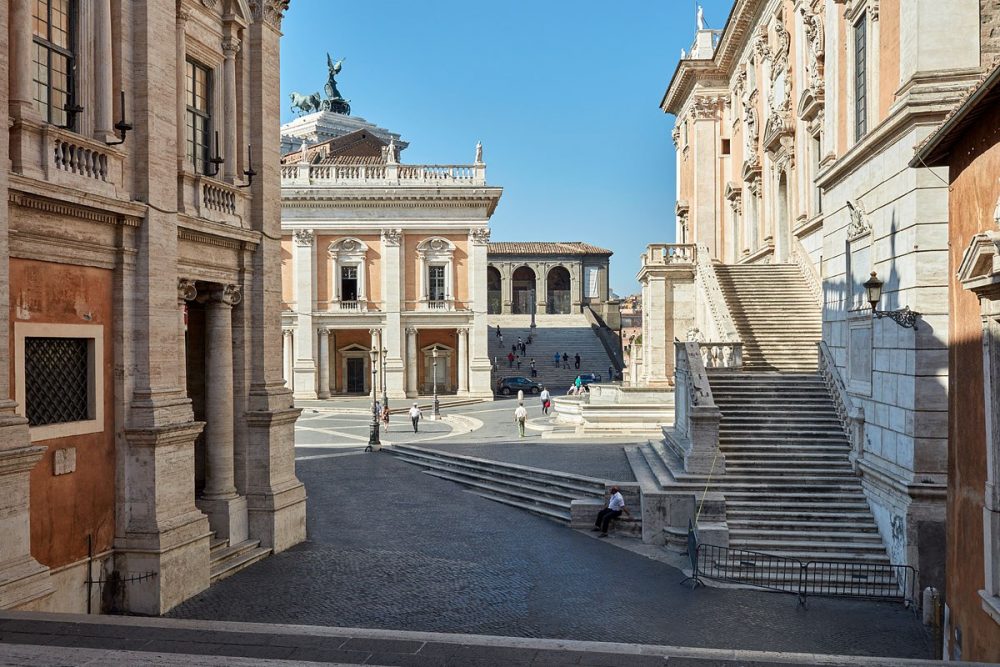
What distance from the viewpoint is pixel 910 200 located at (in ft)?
39.4

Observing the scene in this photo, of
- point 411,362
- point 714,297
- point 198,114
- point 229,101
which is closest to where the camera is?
point 198,114

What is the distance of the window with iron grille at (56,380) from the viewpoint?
10.1 metres

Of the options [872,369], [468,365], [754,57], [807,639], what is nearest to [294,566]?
[807,639]

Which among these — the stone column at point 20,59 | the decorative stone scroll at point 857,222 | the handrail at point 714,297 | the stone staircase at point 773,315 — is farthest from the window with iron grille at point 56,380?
the handrail at point 714,297

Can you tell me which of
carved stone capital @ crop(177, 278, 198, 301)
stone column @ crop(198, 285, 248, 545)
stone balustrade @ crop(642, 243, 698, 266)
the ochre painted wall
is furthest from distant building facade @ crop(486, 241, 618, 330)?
the ochre painted wall

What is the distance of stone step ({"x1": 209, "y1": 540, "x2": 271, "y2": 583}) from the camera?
1286 cm

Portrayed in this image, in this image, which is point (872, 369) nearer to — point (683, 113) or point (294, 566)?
point (294, 566)

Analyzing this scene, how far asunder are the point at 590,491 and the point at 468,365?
90.1 ft

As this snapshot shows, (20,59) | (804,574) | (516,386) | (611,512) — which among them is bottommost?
(804,574)

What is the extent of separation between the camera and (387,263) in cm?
4431

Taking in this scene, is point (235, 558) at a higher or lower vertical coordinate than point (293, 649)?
lower

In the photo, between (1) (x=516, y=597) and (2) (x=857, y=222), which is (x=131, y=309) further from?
(2) (x=857, y=222)

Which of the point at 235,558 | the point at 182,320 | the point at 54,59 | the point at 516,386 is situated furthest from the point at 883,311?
the point at 516,386

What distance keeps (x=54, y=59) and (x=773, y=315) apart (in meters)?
17.6
